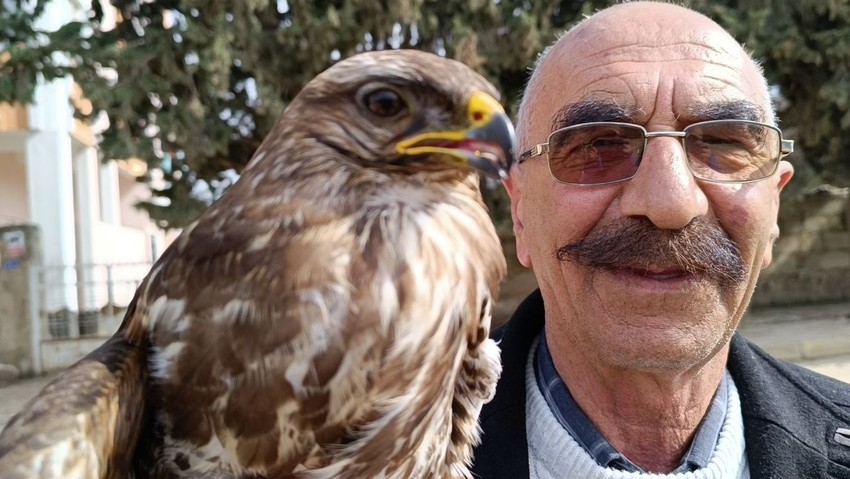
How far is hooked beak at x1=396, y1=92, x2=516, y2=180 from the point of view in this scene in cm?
127

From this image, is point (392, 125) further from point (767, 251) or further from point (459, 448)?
point (767, 251)

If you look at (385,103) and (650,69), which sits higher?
(650,69)

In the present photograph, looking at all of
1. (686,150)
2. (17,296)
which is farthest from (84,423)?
(17,296)

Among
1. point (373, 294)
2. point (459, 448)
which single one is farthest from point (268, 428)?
point (459, 448)

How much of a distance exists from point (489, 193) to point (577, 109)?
5405 millimetres

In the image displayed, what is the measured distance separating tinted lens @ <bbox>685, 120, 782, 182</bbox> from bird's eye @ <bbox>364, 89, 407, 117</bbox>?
2.51ft

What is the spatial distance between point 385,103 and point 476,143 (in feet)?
0.65

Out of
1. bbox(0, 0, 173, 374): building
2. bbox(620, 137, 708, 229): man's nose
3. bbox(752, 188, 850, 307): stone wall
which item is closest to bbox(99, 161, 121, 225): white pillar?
bbox(0, 0, 173, 374): building

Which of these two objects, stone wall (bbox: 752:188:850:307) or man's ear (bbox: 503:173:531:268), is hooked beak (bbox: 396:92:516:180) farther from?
stone wall (bbox: 752:188:850:307)

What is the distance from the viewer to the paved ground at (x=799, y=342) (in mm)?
6820

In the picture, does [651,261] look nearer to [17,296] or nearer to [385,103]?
[385,103]

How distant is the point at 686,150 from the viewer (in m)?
1.63

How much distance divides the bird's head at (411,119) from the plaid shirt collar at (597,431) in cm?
87

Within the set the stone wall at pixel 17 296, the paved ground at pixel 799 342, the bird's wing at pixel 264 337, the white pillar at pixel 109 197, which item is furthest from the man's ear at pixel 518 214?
the white pillar at pixel 109 197
